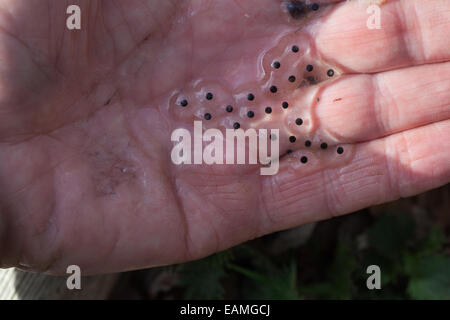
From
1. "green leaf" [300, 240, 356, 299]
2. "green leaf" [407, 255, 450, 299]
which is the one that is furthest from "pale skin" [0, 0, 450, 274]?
"green leaf" [407, 255, 450, 299]

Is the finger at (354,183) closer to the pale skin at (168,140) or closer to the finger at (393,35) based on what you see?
the pale skin at (168,140)

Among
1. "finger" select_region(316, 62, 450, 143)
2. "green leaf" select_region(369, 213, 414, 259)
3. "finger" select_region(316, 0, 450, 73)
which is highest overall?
"finger" select_region(316, 0, 450, 73)

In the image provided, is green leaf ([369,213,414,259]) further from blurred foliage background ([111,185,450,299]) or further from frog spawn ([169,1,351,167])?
frog spawn ([169,1,351,167])

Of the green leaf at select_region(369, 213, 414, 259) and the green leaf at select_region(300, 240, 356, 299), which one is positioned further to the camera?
the green leaf at select_region(369, 213, 414, 259)

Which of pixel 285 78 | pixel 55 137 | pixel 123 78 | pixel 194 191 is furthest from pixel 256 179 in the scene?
pixel 55 137

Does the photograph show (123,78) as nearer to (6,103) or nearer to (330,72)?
(6,103)
